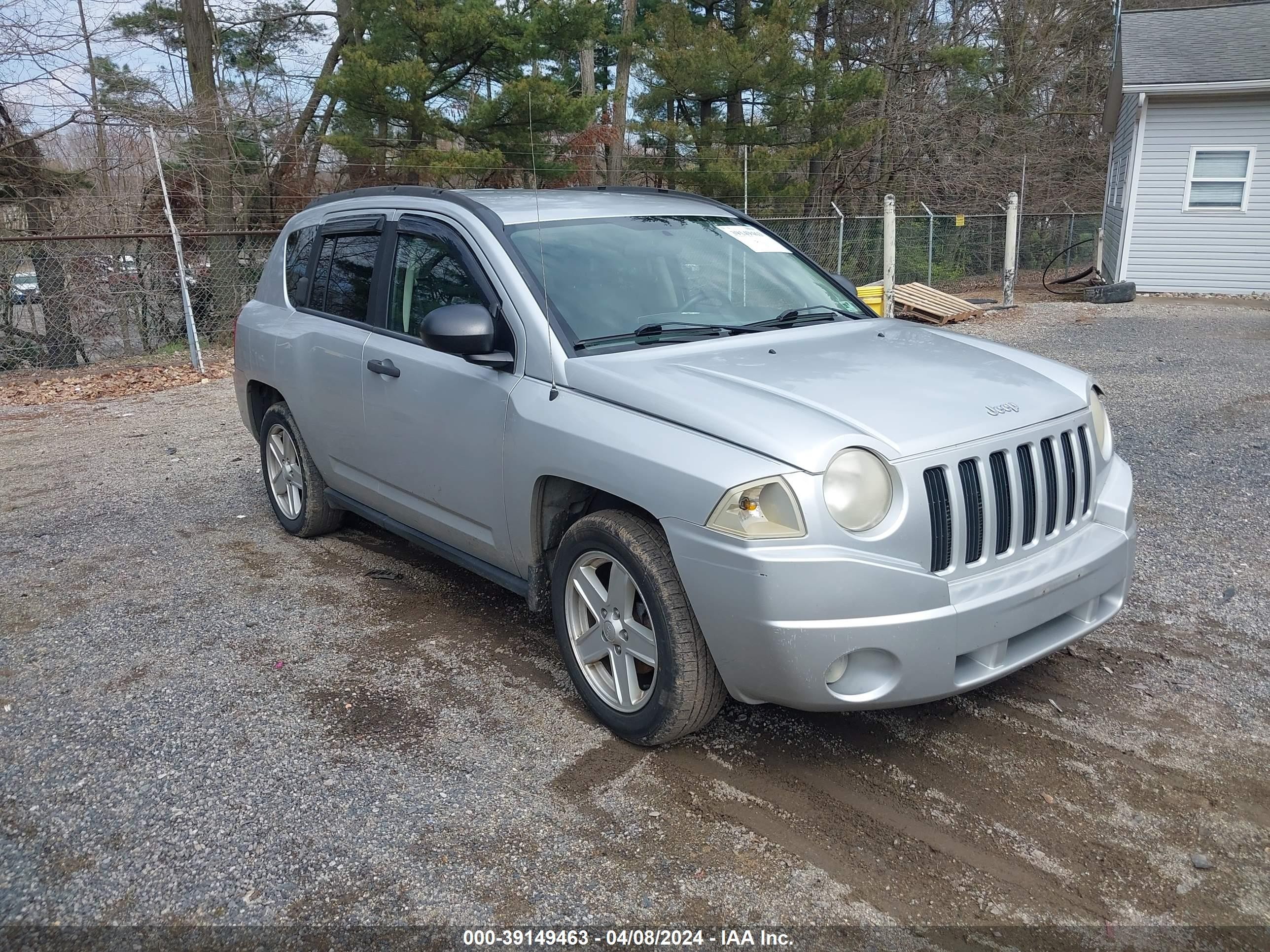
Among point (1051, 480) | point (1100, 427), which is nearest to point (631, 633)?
point (1051, 480)

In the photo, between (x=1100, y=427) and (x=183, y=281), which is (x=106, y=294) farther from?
(x=1100, y=427)

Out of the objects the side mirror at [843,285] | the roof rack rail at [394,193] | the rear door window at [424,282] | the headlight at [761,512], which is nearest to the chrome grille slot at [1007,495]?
the headlight at [761,512]

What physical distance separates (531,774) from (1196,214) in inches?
732

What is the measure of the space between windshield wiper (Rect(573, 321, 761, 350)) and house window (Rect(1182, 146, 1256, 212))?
17136 millimetres

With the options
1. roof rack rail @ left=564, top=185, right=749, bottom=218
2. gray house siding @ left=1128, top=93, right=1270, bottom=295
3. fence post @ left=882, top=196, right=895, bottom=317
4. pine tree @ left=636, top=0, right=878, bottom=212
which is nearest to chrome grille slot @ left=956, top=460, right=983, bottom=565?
roof rack rail @ left=564, top=185, right=749, bottom=218

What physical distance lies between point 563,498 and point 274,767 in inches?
53.3

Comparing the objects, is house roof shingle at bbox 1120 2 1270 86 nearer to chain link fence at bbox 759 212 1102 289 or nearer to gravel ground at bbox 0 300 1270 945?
chain link fence at bbox 759 212 1102 289

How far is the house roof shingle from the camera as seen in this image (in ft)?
55.8

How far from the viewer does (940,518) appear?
2.94 metres

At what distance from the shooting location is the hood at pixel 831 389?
9.73ft

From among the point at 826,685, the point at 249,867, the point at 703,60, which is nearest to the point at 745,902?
the point at 826,685

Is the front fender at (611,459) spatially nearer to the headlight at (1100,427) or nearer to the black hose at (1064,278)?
the headlight at (1100,427)

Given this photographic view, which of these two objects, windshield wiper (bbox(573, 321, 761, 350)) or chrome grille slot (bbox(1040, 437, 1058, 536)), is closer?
chrome grille slot (bbox(1040, 437, 1058, 536))

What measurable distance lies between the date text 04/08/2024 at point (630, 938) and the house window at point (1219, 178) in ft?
61.9
